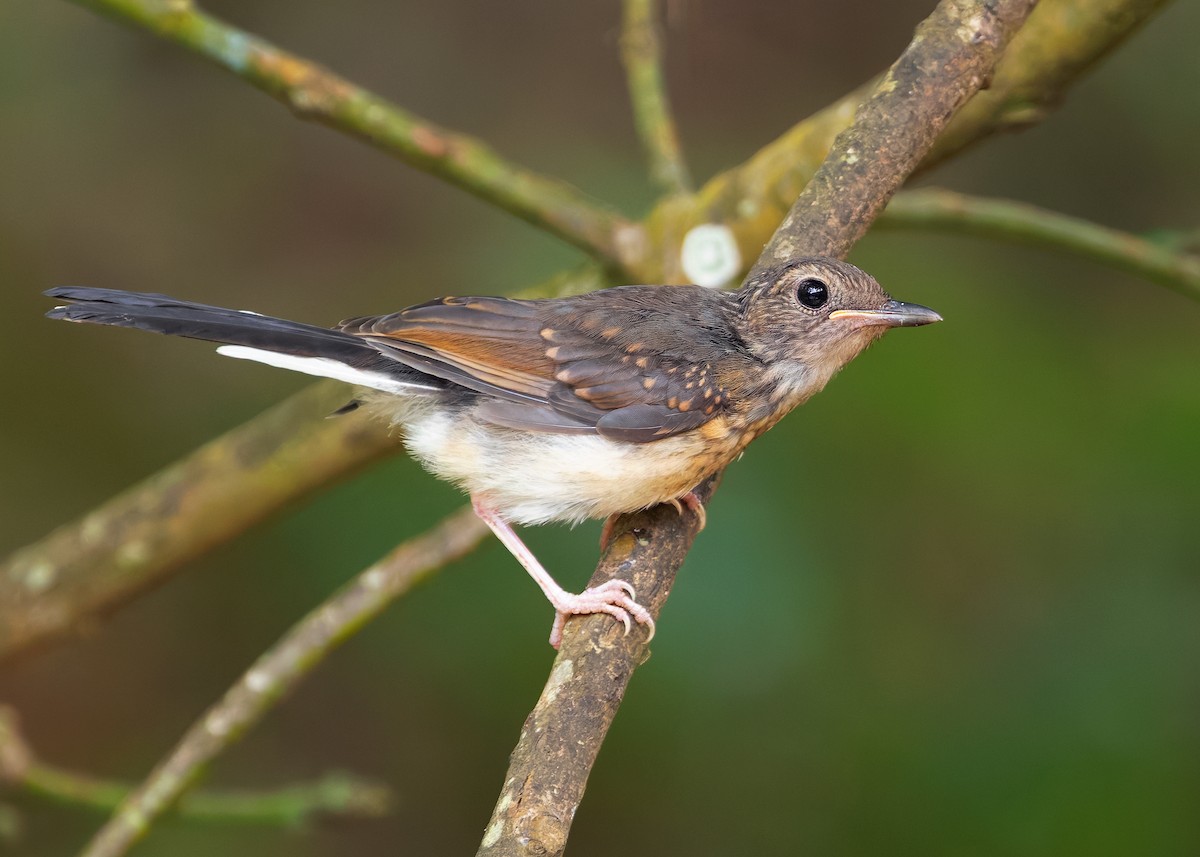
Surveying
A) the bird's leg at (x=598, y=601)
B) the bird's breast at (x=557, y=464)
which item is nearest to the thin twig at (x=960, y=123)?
the bird's breast at (x=557, y=464)

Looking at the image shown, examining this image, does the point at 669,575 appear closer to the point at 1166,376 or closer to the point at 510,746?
the point at 510,746

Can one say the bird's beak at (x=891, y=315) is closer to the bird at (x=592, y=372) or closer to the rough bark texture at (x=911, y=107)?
the bird at (x=592, y=372)

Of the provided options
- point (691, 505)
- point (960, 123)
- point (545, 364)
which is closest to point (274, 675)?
point (545, 364)

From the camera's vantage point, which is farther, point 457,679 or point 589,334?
point 457,679

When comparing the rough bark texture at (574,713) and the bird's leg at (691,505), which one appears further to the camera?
Result: the bird's leg at (691,505)

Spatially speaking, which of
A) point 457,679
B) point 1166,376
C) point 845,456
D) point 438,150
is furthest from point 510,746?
point 1166,376

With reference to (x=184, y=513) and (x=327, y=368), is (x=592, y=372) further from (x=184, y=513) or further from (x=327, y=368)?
(x=184, y=513)
